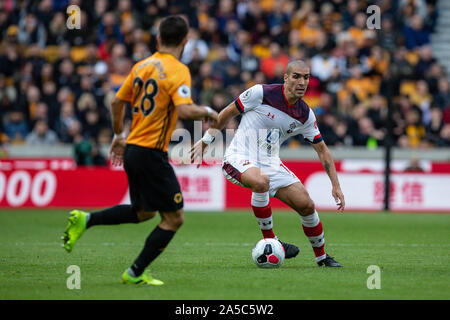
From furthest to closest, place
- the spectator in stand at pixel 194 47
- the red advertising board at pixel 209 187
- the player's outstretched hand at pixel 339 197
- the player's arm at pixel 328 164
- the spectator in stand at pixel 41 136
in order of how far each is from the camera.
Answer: the spectator in stand at pixel 194 47, the spectator in stand at pixel 41 136, the red advertising board at pixel 209 187, the player's arm at pixel 328 164, the player's outstretched hand at pixel 339 197

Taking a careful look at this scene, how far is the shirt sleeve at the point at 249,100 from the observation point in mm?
8961

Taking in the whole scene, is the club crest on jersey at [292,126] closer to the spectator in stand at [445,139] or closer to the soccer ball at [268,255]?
the soccer ball at [268,255]

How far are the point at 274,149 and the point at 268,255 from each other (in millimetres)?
1402

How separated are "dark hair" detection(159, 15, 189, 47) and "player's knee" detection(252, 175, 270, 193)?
2394mm

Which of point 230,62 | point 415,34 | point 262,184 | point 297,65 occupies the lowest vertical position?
point 262,184

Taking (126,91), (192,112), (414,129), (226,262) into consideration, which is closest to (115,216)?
(126,91)

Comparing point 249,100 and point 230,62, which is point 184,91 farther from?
point 230,62

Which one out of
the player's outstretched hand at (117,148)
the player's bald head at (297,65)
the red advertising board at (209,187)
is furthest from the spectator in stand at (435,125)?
the player's outstretched hand at (117,148)

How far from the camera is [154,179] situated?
6734mm

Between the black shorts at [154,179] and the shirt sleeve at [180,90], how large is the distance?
520 mm

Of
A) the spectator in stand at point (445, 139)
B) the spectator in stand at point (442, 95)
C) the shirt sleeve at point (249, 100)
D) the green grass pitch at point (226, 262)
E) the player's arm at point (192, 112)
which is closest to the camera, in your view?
the player's arm at point (192, 112)
